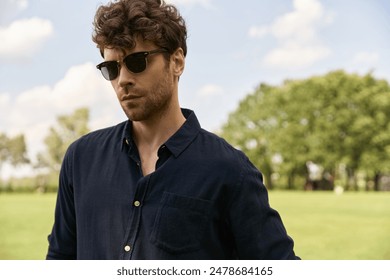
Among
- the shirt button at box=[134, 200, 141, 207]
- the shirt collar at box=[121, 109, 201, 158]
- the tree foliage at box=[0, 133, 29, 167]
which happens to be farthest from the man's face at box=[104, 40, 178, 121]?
the tree foliage at box=[0, 133, 29, 167]

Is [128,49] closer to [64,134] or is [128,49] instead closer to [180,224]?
[180,224]

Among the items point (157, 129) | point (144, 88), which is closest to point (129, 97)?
point (144, 88)

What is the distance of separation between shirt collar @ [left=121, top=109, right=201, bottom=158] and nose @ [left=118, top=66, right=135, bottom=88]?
180mm

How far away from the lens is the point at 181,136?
6.88ft

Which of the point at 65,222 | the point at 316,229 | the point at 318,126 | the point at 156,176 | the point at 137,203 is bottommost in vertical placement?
the point at 316,229

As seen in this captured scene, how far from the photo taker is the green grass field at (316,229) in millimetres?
12781

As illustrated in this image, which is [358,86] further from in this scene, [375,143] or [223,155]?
[223,155]

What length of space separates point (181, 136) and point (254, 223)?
0.45m

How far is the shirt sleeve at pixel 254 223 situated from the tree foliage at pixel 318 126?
110 feet

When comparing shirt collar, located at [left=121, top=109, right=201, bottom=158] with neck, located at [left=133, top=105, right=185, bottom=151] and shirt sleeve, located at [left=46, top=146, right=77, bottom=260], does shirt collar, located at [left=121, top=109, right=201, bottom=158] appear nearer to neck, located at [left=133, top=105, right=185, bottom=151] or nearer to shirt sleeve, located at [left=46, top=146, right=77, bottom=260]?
neck, located at [left=133, top=105, right=185, bottom=151]

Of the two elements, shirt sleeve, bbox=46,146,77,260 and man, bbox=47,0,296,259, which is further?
shirt sleeve, bbox=46,146,77,260

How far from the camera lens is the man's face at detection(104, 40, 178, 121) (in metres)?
2.06

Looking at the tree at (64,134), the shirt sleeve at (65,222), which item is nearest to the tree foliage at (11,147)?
the tree at (64,134)
